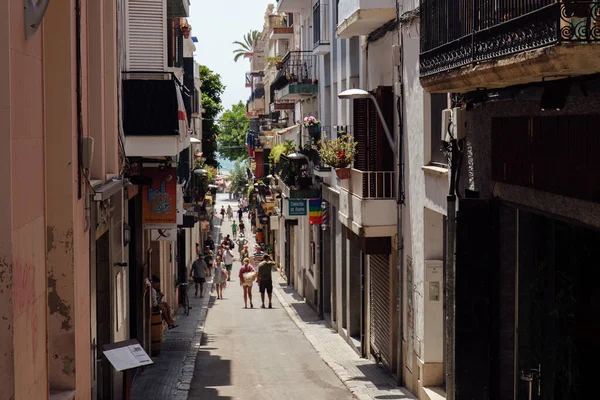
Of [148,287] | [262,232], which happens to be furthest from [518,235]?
[262,232]

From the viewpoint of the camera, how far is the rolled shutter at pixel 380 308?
19.5 metres

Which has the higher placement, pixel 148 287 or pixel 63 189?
pixel 63 189

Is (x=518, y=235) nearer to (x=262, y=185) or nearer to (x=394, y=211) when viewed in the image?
(x=394, y=211)

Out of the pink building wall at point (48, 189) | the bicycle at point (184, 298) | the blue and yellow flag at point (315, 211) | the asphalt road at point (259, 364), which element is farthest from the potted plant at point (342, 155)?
the bicycle at point (184, 298)

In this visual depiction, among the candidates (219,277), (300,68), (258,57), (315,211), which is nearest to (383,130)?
(315,211)

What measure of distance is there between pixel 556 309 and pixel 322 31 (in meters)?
20.2

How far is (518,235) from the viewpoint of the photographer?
1132cm

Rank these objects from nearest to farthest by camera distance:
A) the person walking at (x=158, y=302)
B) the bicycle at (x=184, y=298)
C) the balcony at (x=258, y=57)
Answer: the person walking at (x=158, y=302) → the bicycle at (x=184, y=298) → the balcony at (x=258, y=57)

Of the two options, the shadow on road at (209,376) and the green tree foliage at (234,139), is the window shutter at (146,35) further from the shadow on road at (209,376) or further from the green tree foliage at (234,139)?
the green tree foliage at (234,139)

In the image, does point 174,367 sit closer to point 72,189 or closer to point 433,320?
point 433,320

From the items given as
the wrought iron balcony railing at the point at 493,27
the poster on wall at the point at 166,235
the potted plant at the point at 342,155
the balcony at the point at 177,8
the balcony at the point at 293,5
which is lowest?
the poster on wall at the point at 166,235

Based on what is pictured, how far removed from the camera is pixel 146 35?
64.6 ft

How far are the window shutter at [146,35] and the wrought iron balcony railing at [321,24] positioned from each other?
9457mm

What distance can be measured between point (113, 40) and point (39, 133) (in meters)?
6.71
